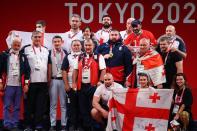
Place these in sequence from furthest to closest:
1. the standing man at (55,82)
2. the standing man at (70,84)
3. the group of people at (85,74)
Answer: the standing man at (55,82)
the standing man at (70,84)
the group of people at (85,74)

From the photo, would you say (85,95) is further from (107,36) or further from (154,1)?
(154,1)

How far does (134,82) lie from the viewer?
37.1ft

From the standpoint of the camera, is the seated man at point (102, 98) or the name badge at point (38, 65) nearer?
the seated man at point (102, 98)

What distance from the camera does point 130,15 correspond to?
44.6 ft

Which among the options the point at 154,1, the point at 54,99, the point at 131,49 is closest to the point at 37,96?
the point at 54,99

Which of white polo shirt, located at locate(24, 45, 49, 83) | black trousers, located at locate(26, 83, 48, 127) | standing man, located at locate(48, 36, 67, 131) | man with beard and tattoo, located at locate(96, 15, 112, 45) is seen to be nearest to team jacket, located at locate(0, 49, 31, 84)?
white polo shirt, located at locate(24, 45, 49, 83)

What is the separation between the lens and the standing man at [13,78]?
11.5 meters

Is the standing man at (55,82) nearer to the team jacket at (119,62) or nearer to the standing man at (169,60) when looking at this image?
the team jacket at (119,62)

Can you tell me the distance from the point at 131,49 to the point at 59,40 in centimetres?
130

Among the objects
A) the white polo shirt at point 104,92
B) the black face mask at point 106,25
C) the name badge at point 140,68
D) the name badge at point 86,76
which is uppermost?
the black face mask at point 106,25

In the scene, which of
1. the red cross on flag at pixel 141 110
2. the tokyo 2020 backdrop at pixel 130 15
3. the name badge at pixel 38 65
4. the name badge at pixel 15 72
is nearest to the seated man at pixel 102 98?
the red cross on flag at pixel 141 110

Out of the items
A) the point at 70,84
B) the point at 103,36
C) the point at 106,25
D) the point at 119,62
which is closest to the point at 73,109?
the point at 70,84

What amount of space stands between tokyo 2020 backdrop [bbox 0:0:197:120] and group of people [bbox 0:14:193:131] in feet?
5.59

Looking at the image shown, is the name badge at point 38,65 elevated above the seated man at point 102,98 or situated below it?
above
